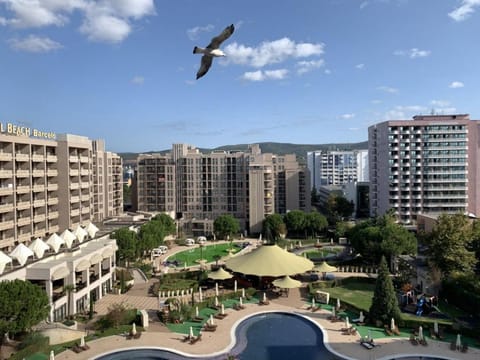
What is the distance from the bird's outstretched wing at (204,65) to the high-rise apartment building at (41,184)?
37.1 meters

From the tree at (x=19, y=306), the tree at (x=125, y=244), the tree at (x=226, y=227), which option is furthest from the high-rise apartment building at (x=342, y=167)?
the tree at (x=19, y=306)

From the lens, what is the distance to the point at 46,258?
32.5 metres

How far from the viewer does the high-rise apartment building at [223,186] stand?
250ft

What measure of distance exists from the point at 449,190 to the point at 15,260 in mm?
69705

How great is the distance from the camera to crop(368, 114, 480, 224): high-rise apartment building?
70938 millimetres

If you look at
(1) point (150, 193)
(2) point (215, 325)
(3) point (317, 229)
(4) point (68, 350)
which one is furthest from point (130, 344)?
(1) point (150, 193)

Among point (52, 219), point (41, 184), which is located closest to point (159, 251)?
point (52, 219)

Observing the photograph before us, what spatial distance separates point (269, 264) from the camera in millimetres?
37375

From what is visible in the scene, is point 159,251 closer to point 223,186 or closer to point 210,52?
point 223,186

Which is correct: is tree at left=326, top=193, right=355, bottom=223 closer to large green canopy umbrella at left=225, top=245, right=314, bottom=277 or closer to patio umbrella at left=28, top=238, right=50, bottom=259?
large green canopy umbrella at left=225, top=245, right=314, bottom=277

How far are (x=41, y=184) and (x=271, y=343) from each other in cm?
3301

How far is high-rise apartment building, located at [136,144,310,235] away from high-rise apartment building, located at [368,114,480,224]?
19.4m

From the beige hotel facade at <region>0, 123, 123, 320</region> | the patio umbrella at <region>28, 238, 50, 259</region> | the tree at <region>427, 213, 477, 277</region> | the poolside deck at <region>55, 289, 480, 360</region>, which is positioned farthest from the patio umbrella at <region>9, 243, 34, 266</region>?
the tree at <region>427, 213, 477, 277</region>

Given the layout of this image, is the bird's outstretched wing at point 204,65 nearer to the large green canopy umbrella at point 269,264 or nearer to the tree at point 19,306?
the tree at point 19,306
